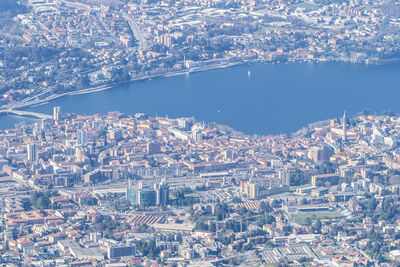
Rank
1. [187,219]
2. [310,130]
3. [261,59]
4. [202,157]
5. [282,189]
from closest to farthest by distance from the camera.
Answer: [187,219]
[282,189]
[202,157]
[310,130]
[261,59]

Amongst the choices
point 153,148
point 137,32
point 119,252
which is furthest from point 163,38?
point 119,252

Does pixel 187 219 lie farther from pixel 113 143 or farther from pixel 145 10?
pixel 145 10

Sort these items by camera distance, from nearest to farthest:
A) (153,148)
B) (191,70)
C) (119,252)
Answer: (119,252), (153,148), (191,70)

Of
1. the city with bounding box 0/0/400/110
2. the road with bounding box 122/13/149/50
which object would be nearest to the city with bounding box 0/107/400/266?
the city with bounding box 0/0/400/110

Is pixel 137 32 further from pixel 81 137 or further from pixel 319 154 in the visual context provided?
pixel 319 154

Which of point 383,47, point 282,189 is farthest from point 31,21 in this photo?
point 282,189

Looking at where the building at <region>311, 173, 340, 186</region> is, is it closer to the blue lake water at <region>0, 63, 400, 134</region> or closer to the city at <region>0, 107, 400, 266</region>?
the city at <region>0, 107, 400, 266</region>
